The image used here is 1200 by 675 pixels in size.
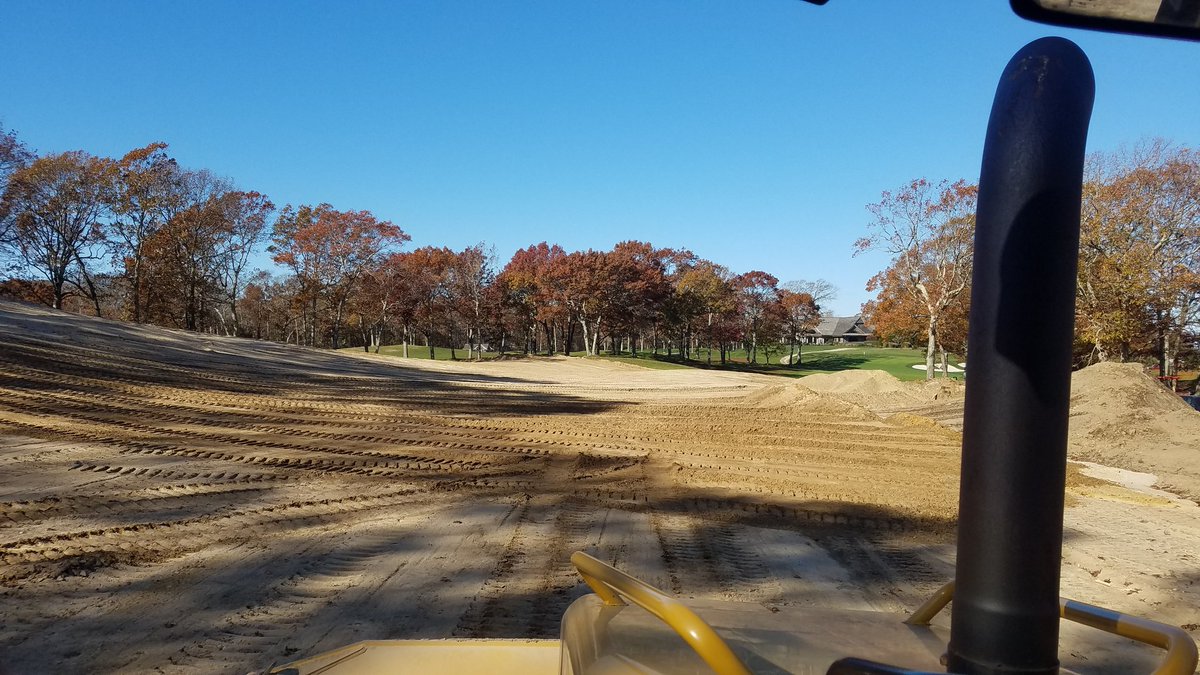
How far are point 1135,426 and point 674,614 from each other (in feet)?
54.1

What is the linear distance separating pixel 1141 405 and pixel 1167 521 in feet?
28.7

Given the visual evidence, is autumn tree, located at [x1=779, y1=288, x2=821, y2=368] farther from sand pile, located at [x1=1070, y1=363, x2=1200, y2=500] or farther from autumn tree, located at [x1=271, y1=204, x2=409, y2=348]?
sand pile, located at [x1=1070, y1=363, x2=1200, y2=500]

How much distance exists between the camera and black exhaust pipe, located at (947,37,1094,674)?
1.09 metres

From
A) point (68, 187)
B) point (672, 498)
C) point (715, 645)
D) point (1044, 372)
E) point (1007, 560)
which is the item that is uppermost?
point (68, 187)

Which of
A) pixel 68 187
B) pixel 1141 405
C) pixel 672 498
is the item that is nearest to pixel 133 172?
pixel 68 187

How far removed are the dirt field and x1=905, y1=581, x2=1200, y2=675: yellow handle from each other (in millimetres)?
3270

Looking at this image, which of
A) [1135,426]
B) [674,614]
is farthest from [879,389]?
[674,614]

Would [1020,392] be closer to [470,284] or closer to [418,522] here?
[418,522]

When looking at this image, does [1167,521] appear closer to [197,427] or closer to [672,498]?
[672,498]

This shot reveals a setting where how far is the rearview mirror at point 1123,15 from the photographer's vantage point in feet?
4.81

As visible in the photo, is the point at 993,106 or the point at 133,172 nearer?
the point at 993,106

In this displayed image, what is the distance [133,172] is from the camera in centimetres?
3816

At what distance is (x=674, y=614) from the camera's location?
131 cm

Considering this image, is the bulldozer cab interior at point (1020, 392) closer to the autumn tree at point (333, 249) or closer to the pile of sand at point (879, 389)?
the pile of sand at point (879, 389)
